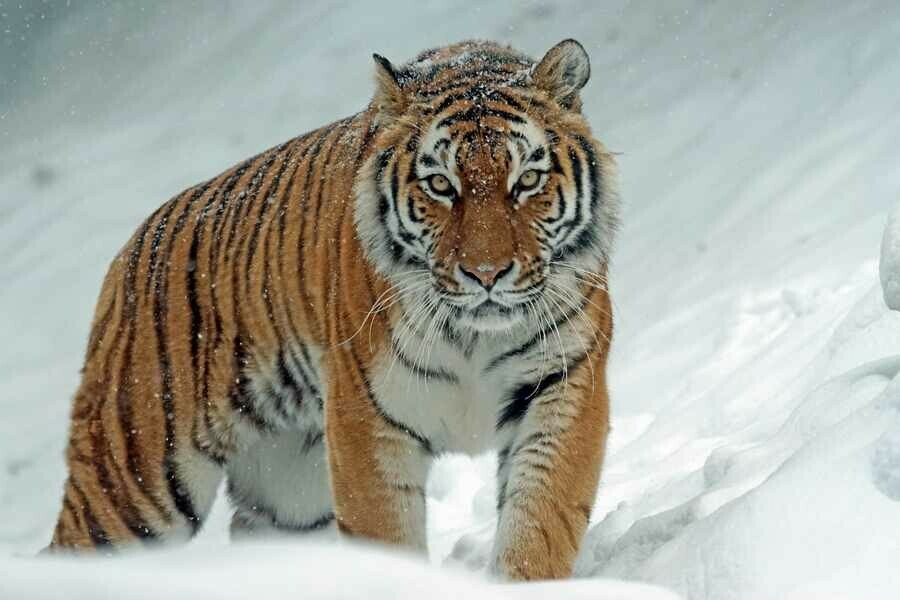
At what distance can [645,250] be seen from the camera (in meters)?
7.07

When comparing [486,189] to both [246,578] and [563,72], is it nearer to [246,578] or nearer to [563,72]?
[563,72]

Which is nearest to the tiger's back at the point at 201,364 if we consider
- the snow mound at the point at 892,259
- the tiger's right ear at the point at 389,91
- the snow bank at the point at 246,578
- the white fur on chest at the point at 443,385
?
the tiger's right ear at the point at 389,91

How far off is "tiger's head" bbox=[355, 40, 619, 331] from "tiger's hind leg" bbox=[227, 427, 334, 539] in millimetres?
891

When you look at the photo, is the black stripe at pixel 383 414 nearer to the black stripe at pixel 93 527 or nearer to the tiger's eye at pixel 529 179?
the tiger's eye at pixel 529 179

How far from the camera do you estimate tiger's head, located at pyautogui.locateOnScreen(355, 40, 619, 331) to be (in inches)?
109

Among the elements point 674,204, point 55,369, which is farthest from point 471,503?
point 55,369

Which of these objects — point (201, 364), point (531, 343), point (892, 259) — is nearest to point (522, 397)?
point (531, 343)

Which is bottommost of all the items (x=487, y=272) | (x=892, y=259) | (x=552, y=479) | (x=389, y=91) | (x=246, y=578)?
(x=552, y=479)

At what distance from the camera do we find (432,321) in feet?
9.55

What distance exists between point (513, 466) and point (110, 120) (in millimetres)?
8173

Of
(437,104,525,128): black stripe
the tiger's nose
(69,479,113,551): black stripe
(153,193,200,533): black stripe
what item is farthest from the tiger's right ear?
(69,479,113,551): black stripe

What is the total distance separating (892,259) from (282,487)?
192 centimetres

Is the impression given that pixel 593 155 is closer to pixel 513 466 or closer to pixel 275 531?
pixel 513 466

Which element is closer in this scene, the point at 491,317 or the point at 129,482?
the point at 491,317
